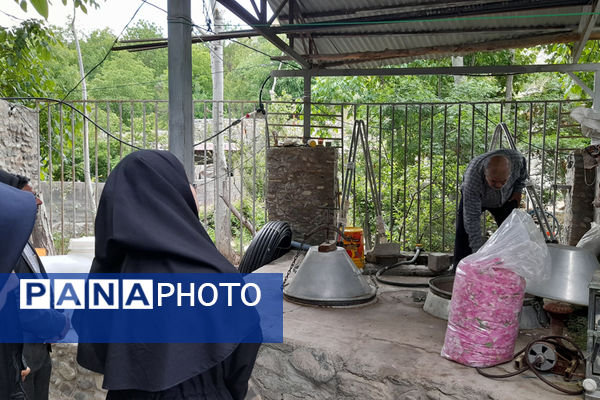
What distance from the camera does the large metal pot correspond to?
3006mm

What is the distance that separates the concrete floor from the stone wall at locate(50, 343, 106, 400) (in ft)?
4.61

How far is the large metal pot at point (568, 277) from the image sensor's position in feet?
9.86

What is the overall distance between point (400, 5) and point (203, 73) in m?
26.8

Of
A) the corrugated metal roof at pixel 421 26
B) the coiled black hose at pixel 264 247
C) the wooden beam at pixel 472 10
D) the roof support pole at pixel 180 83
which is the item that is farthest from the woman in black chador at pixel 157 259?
the coiled black hose at pixel 264 247

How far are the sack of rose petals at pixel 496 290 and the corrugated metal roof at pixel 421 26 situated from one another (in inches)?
117

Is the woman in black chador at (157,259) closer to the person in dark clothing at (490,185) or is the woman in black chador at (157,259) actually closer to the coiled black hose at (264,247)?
the person in dark clothing at (490,185)

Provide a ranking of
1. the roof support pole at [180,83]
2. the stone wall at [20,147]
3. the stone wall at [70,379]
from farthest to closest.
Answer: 1. the stone wall at [20,147]
2. the roof support pole at [180,83]
3. the stone wall at [70,379]

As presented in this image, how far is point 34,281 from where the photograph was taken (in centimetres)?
263

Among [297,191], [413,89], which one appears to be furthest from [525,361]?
[413,89]

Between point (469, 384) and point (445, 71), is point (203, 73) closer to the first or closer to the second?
point (445, 71)

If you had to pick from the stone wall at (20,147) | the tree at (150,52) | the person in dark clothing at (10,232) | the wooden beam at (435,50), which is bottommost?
the person in dark clothing at (10,232)

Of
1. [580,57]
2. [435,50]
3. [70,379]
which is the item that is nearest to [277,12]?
[435,50]

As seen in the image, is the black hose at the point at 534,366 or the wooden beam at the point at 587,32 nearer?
the black hose at the point at 534,366

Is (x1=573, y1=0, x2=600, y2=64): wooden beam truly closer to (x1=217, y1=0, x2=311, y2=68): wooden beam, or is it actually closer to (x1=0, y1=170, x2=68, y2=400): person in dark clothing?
(x1=217, y1=0, x2=311, y2=68): wooden beam
